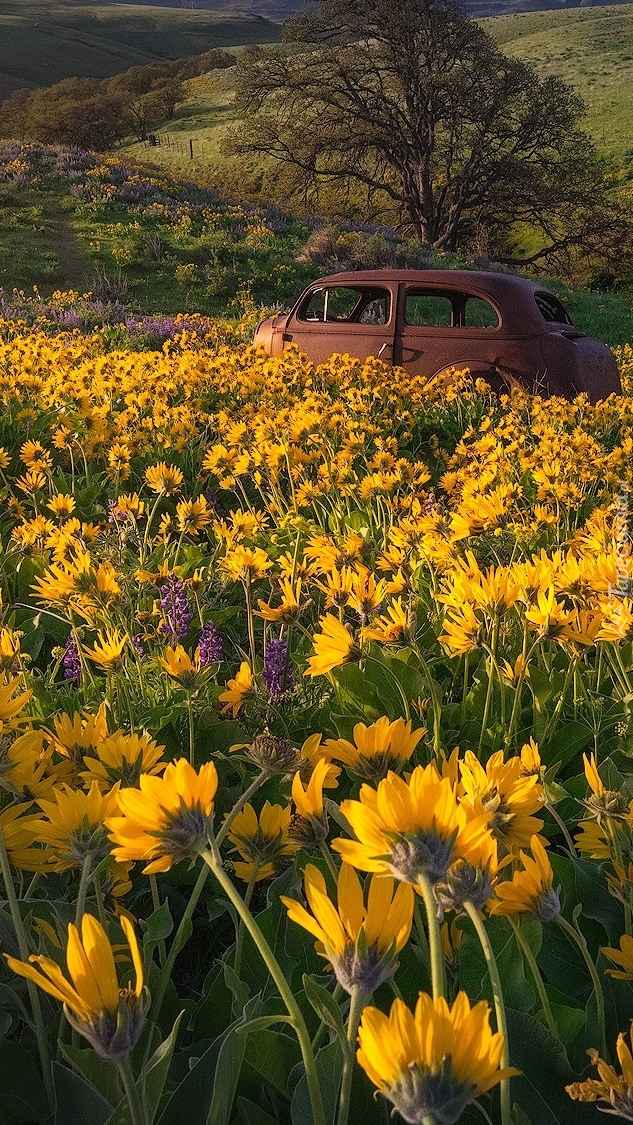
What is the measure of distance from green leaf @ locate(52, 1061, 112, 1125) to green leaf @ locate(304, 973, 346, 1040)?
1.15ft

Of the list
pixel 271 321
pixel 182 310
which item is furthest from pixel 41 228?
pixel 271 321

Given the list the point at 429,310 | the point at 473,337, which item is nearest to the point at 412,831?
the point at 473,337

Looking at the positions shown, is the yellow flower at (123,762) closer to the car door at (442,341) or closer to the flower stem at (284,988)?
the flower stem at (284,988)

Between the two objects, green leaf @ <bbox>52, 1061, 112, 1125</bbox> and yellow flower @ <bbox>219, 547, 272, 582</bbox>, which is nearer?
green leaf @ <bbox>52, 1061, 112, 1125</bbox>

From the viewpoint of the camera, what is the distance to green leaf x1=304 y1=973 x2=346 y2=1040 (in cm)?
73

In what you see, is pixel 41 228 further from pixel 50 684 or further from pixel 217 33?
pixel 217 33

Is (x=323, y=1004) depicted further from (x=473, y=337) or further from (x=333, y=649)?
(x=473, y=337)

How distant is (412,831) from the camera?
2.26ft

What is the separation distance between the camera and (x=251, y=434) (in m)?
4.36

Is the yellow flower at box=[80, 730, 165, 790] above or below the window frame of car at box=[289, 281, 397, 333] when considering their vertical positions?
above

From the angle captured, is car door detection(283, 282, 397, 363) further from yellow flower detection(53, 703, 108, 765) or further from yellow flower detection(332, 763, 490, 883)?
yellow flower detection(332, 763, 490, 883)

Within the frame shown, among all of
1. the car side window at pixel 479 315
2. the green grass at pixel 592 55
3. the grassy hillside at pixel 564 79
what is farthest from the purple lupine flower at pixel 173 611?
the green grass at pixel 592 55

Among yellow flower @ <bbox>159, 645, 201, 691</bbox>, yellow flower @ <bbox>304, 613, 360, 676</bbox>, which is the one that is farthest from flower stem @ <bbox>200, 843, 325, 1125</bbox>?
yellow flower @ <bbox>159, 645, 201, 691</bbox>

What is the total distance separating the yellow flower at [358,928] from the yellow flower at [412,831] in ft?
0.09
